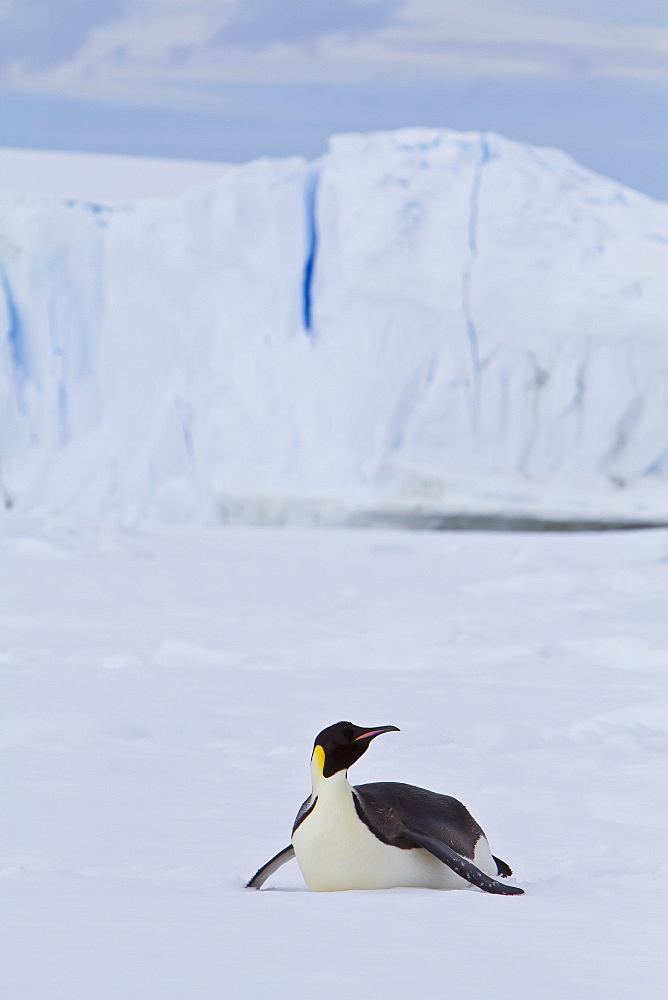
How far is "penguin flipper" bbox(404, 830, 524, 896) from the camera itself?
5.23 ft

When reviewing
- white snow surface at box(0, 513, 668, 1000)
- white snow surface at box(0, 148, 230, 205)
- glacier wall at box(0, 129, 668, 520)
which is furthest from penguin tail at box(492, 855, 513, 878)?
white snow surface at box(0, 148, 230, 205)

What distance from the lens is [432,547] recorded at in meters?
7.54

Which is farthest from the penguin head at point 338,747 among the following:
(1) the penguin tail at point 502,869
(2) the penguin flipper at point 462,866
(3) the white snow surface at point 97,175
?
(3) the white snow surface at point 97,175

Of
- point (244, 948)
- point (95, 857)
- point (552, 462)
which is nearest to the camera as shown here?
point (244, 948)

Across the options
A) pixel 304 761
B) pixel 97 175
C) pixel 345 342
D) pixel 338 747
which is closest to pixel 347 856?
pixel 338 747

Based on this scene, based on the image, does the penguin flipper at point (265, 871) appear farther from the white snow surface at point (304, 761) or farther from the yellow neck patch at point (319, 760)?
the yellow neck patch at point (319, 760)

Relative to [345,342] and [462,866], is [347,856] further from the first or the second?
[345,342]

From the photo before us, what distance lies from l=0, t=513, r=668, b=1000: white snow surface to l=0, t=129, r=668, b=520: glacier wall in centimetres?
366

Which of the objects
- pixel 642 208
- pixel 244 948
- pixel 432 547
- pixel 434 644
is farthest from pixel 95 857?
pixel 642 208

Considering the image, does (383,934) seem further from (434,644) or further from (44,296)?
(44,296)

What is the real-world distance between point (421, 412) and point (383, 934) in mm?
9142

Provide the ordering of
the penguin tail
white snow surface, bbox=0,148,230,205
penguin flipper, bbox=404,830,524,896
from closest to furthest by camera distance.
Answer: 1. penguin flipper, bbox=404,830,524,896
2. the penguin tail
3. white snow surface, bbox=0,148,230,205

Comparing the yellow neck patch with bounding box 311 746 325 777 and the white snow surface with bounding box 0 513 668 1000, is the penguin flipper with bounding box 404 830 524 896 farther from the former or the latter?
the yellow neck patch with bounding box 311 746 325 777

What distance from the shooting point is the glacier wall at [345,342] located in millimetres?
10234
